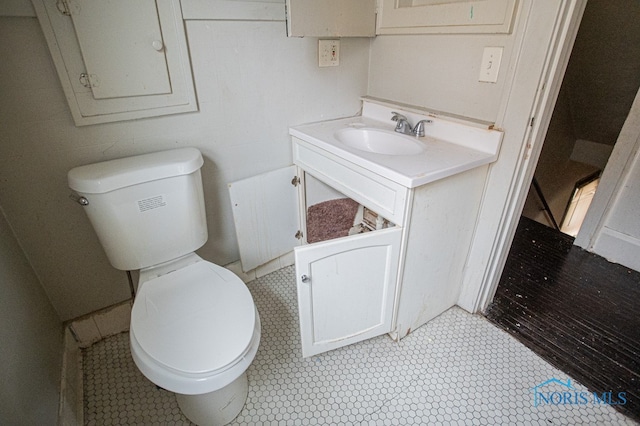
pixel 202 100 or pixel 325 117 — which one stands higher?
pixel 202 100

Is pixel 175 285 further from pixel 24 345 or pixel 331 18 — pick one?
pixel 331 18

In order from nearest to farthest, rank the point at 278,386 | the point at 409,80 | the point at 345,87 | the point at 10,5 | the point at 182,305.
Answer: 1. the point at 10,5
2. the point at 182,305
3. the point at 278,386
4. the point at 409,80
5. the point at 345,87

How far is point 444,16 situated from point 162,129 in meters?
1.17

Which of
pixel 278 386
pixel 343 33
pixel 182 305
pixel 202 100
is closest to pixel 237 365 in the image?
pixel 182 305

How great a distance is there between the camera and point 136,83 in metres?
1.14

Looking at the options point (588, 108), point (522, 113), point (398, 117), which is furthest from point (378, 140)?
point (588, 108)

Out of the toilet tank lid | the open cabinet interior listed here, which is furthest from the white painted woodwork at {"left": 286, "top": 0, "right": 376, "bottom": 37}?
the open cabinet interior

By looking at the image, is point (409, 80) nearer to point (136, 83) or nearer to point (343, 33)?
point (343, 33)

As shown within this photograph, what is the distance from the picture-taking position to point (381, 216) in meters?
1.29

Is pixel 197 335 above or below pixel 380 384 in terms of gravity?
above

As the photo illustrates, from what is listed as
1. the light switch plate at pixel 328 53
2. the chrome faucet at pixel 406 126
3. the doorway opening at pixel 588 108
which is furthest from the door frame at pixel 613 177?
the light switch plate at pixel 328 53

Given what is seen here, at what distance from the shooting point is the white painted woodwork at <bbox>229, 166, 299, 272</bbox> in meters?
1.51

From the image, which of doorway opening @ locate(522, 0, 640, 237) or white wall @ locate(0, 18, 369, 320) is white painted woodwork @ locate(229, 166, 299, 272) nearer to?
white wall @ locate(0, 18, 369, 320)

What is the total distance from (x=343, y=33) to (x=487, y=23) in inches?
21.8
